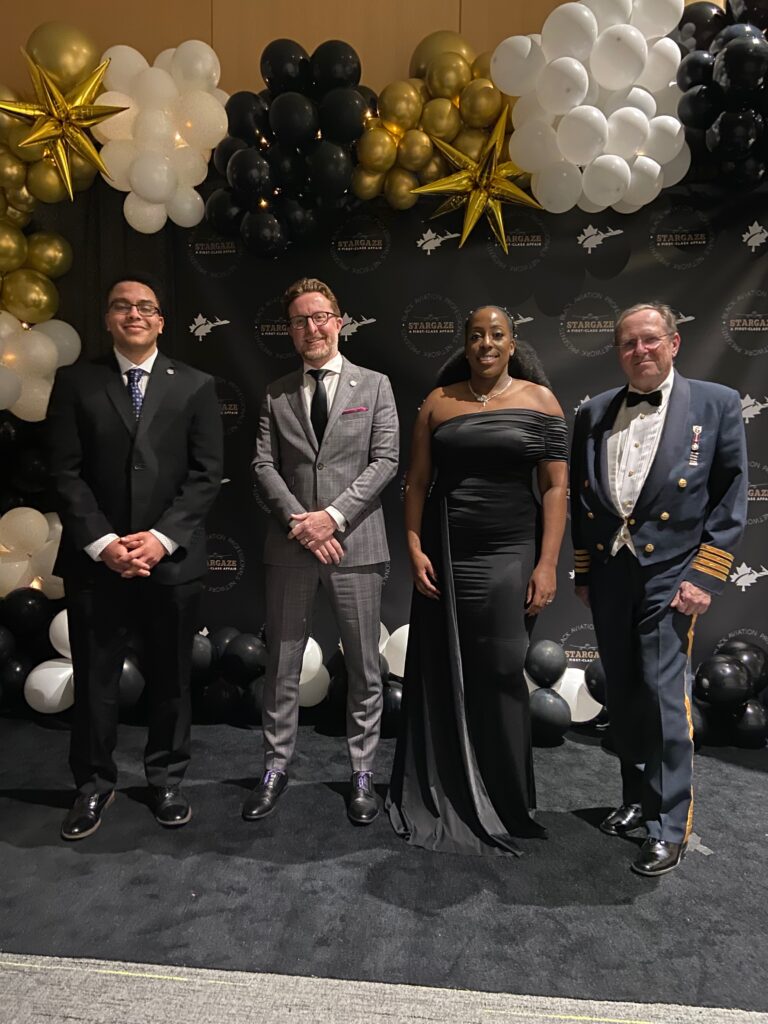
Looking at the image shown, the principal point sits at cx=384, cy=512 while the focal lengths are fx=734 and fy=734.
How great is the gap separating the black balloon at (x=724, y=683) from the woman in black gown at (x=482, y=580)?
1.29 metres

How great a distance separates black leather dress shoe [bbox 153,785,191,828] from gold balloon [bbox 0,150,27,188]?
3.14 metres

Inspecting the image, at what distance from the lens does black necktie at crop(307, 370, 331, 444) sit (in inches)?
115

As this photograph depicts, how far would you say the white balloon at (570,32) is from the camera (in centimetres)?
323

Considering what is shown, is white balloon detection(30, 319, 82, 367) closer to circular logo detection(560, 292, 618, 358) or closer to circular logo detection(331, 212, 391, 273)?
circular logo detection(331, 212, 391, 273)

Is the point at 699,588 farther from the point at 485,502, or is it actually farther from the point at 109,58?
the point at 109,58

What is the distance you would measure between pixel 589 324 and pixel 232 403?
2.03m

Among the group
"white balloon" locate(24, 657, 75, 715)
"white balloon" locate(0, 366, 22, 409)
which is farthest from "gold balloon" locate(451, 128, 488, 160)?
"white balloon" locate(24, 657, 75, 715)

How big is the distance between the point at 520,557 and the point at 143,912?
1714 millimetres

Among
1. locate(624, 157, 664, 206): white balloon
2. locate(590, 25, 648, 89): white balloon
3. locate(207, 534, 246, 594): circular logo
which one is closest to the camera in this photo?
locate(590, 25, 648, 89): white balloon

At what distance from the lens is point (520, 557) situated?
2.70 m

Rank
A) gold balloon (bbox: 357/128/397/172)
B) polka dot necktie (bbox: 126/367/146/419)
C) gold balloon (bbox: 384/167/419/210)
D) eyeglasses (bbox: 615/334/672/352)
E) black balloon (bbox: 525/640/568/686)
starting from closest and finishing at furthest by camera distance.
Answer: eyeglasses (bbox: 615/334/672/352) < polka dot necktie (bbox: 126/367/146/419) < gold balloon (bbox: 357/128/397/172) < gold balloon (bbox: 384/167/419/210) < black balloon (bbox: 525/640/568/686)

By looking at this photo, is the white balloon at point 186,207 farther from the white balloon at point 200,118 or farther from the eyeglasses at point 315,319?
the eyeglasses at point 315,319

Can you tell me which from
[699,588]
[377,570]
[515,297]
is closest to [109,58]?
[515,297]

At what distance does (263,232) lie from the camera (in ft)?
11.9
